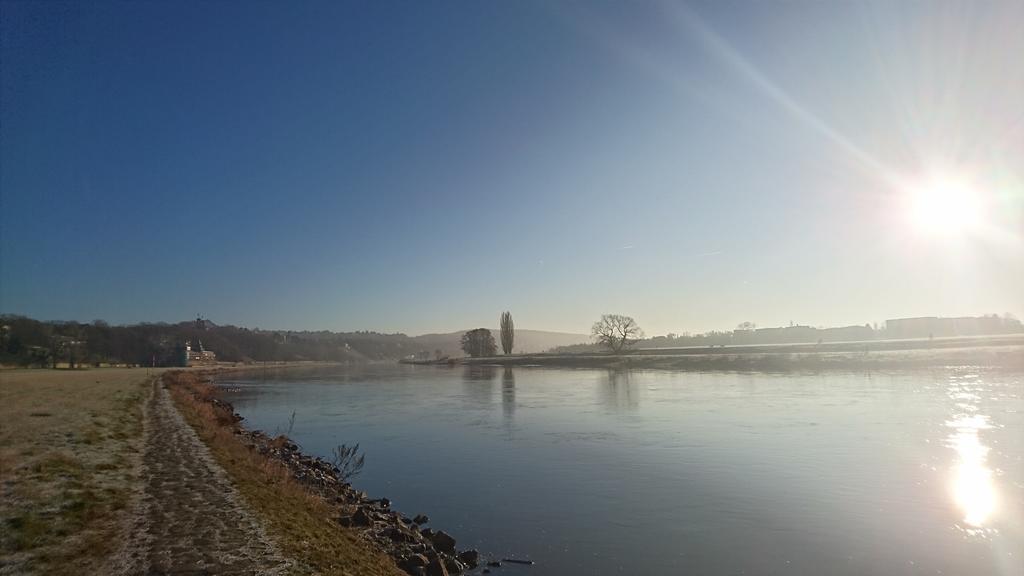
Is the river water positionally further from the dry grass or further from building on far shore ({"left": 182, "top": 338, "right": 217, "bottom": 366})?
building on far shore ({"left": 182, "top": 338, "right": 217, "bottom": 366})

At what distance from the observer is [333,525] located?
9.08m

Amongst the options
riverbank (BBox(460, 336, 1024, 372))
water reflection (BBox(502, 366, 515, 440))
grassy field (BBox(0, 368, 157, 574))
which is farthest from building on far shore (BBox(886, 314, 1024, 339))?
grassy field (BBox(0, 368, 157, 574))

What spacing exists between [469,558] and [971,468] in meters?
13.1

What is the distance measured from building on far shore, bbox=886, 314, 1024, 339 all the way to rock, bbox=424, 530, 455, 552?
439 feet

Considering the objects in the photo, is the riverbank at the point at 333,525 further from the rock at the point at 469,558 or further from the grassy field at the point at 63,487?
the grassy field at the point at 63,487

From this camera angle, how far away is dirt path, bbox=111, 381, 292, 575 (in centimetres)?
621

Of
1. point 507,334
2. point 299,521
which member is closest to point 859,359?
point 299,521

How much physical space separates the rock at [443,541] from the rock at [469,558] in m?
0.35

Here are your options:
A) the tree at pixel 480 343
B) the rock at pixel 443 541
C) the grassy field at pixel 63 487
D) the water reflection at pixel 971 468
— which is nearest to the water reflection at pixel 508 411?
the rock at pixel 443 541

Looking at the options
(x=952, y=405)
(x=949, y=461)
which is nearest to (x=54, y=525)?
(x=949, y=461)

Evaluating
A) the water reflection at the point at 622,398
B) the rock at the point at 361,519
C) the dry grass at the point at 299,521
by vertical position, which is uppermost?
the dry grass at the point at 299,521

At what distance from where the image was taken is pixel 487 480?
1377cm

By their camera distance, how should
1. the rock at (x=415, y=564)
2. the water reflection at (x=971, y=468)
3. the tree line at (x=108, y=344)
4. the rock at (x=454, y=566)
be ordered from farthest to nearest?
the tree line at (x=108, y=344), the water reflection at (x=971, y=468), the rock at (x=454, y=566), the rock at (x=415, y=564)

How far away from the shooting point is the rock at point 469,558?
860cm
